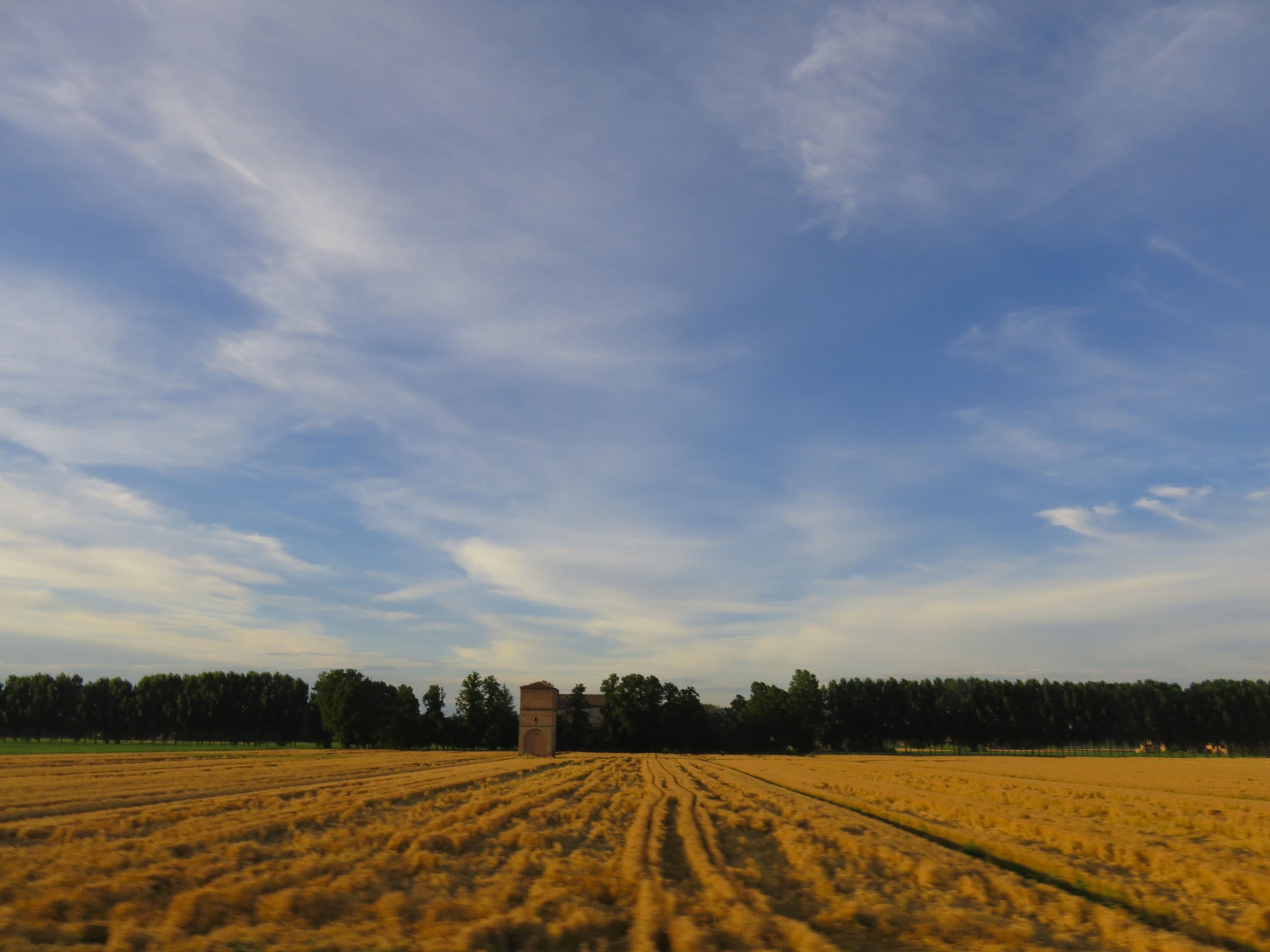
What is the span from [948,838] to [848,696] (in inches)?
A: 4873

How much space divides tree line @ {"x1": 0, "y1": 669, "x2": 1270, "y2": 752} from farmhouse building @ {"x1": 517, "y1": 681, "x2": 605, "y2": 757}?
97.8ft

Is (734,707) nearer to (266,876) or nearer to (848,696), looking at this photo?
(848,696)

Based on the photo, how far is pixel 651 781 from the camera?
4456 cm

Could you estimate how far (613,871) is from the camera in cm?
1540

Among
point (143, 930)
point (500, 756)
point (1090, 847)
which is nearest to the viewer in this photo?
point (143, 930)

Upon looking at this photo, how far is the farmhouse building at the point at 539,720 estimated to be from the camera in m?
95.2

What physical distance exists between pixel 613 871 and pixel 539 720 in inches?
3355

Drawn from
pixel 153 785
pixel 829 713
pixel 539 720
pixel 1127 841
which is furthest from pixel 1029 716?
pixel 153 785

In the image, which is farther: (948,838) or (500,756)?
(500,756)

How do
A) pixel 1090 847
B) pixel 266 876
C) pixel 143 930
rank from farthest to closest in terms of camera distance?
pixel 1090 847 → pixel 266 876 → pixel 143 930

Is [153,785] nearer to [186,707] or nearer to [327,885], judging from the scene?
[327,885]

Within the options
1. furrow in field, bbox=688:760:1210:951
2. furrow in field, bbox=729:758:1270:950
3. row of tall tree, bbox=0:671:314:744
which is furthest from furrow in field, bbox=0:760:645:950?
row of tall tree, bbox=0:671:314:744

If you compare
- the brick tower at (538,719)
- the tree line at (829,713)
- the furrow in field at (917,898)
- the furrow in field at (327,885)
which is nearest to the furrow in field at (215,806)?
the furrow in field at (327,885)

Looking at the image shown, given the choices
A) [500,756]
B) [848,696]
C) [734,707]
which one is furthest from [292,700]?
[848,696]
